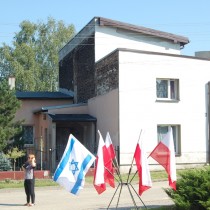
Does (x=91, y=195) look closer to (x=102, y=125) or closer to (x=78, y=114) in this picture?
(x=102, y=125)

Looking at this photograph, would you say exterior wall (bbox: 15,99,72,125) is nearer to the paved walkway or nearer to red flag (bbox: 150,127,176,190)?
the paved walkway

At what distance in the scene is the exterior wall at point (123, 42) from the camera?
3070 centimetres

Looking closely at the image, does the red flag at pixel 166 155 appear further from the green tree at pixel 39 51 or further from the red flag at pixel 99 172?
the green tree at pixel 39 51

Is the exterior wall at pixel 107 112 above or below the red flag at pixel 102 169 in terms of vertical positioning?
above

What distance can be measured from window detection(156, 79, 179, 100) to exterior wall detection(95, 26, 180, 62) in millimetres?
4990

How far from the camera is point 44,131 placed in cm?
Result: 3172

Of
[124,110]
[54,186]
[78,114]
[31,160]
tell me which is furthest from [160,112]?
[31,160]

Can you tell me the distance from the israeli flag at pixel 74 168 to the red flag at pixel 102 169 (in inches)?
8.9

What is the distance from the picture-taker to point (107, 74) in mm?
27984


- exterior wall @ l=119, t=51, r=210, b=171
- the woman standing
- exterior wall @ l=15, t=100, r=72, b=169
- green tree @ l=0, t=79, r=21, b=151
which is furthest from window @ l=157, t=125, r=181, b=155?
the woman standing

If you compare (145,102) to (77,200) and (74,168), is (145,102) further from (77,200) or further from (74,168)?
(74,168)

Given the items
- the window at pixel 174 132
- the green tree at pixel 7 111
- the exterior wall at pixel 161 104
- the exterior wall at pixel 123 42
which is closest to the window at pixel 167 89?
the exterior wall at pixel 161 104

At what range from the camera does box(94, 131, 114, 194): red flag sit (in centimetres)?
1085

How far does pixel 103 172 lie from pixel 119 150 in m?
14.9
